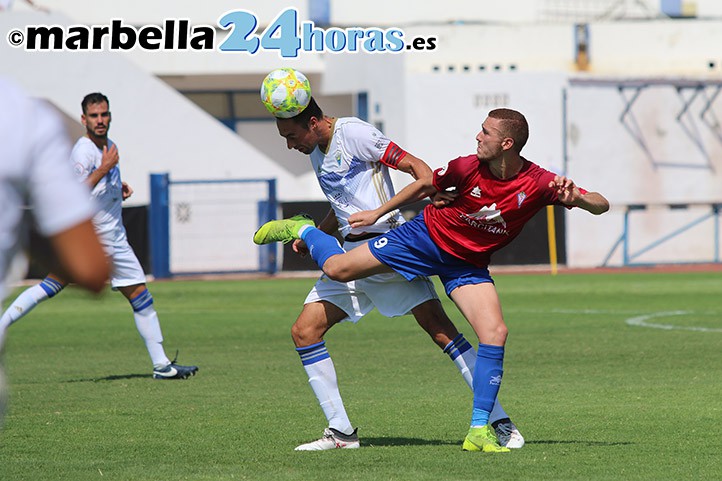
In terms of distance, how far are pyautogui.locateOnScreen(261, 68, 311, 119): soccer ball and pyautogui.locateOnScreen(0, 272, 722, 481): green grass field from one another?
1969 mm

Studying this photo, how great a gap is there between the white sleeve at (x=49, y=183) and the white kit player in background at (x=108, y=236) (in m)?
7.69

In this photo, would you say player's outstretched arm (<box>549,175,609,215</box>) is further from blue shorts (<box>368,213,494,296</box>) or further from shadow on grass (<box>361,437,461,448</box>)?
shadow on grass (<box>361,437,461,448</box>)

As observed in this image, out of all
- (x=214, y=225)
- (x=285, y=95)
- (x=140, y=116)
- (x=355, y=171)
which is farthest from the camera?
(x=140, y=116)

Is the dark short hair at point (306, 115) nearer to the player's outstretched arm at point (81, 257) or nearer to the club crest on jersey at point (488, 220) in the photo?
the club crest on jersey at point (488, 220)

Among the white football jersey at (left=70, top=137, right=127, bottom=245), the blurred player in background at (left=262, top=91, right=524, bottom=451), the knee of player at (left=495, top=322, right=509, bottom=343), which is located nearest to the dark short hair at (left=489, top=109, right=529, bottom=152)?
the blurred player in background at (left=262, top=91, right=524, bottom=451)

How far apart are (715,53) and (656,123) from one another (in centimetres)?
391

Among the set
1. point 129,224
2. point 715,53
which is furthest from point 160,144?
point 715,53

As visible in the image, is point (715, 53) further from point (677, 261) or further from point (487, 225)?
point (487, 225)

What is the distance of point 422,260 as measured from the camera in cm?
759

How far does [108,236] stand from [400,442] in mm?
4708

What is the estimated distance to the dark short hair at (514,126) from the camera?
729 cm

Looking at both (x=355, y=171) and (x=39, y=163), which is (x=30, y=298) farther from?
(x=39, y=163)

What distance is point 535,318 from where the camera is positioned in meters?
17.6

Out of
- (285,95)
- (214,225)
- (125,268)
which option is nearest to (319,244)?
(285,95)
